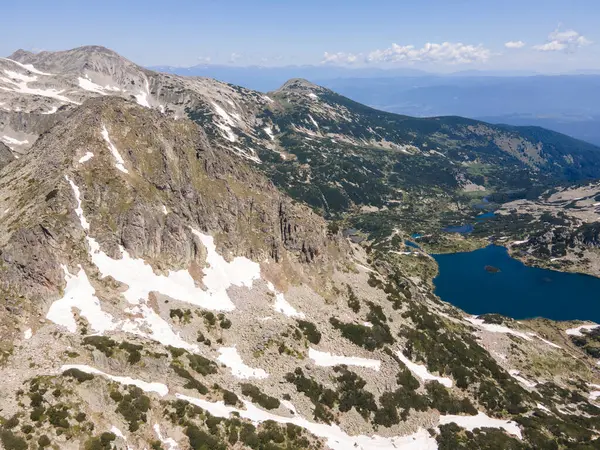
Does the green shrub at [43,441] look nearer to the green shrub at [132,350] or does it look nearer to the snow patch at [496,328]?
the green shrub at [132,350]

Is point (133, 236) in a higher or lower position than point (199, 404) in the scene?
higher

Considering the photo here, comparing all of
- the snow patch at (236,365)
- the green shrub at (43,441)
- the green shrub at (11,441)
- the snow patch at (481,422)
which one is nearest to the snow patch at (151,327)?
the snow patch at (236,365)

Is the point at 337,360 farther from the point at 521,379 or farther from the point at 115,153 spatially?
the point at 115,153

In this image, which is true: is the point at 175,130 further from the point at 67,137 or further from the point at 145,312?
the point at 145,312

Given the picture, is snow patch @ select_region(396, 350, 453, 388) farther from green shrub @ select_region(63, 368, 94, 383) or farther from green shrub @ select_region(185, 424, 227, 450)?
green shrub @ select_region(63, 368, 94, 383)

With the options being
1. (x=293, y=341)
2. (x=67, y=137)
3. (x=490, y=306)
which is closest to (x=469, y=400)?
(x=293, y=341)

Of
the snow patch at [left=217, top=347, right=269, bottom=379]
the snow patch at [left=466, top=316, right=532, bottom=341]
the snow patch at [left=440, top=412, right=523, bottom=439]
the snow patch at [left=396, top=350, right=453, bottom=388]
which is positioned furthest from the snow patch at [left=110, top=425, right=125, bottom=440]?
the snow patch at [left=466, top=316, right=532, bottom=341]

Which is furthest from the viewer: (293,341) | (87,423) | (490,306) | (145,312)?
(490,306)
